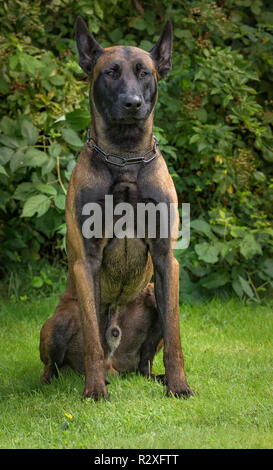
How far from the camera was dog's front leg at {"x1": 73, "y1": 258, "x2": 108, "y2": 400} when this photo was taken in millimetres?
3445

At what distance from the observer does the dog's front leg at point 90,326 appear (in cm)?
344

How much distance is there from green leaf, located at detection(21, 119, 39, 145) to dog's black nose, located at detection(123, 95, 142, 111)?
2081mm

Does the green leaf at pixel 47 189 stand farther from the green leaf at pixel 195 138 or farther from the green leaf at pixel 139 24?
the green leaf at pixel 139 24

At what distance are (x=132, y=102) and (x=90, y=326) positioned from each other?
110cm

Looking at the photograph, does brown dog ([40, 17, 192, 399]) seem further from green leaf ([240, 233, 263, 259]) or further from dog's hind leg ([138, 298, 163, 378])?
green leaf ([240, 233, 263, 259])

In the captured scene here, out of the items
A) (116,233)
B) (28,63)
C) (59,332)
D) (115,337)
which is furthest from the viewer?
(28,63)

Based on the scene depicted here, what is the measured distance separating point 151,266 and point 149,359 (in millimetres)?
523

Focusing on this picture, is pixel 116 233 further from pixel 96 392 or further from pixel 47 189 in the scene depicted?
pixel 47 189

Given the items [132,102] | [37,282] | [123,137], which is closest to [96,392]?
[123,137]

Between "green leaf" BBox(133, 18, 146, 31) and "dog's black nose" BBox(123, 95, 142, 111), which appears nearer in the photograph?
"dog's black nose" BBox(123, 95, 142, 111)

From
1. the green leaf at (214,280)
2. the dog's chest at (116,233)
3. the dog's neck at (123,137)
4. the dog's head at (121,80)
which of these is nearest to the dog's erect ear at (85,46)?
the dog's head at (121,80)

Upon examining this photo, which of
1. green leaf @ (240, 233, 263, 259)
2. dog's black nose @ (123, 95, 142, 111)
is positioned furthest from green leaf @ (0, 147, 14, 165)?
dog's black nose @ (123, 95, 142, 111)

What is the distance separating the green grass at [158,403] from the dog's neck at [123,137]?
1196 millimetres

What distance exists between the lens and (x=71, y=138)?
514cm
